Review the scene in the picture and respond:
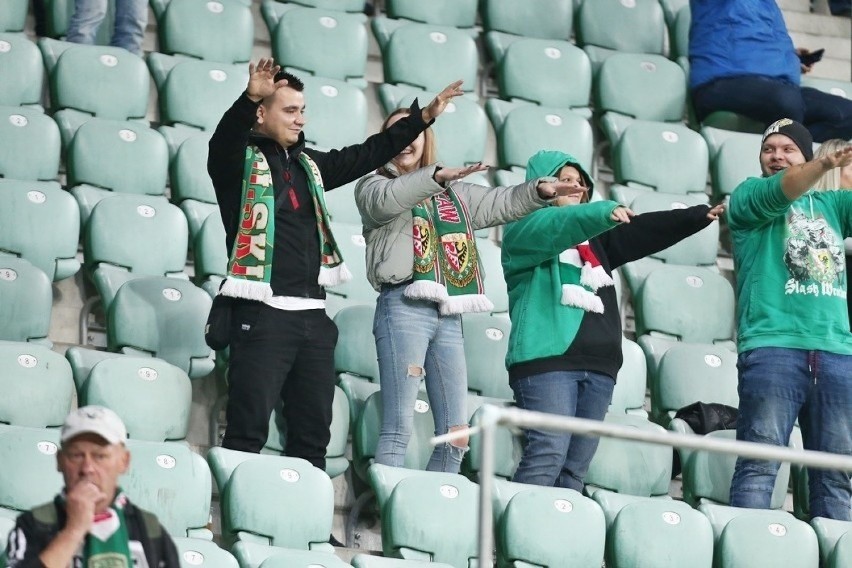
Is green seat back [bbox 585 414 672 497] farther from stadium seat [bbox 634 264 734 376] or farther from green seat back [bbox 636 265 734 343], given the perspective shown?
green seat back [bbox 636 265 734 343]

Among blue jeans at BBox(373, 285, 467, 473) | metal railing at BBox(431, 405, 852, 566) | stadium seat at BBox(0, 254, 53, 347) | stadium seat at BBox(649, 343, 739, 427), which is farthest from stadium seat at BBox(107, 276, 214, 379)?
metal railing at BBox(431, 405, 852, 566)

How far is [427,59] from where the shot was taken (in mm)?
6984

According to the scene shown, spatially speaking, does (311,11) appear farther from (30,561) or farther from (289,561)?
(30,561)

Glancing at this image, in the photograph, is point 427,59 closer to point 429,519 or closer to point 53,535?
point 429,519

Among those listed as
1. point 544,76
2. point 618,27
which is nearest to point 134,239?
point 544,76

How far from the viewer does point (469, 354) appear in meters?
5.63

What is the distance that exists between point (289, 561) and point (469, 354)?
4.97 ft

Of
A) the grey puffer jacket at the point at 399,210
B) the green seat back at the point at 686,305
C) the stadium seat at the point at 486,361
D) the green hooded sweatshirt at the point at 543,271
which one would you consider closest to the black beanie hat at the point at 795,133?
the green hooded sweatshirt at the point at 543,271

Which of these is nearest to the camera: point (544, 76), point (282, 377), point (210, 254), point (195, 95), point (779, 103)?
point (282, 377)

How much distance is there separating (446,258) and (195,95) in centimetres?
162

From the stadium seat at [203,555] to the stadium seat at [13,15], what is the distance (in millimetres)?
3018

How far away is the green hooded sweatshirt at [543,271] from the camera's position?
4953 millimetres

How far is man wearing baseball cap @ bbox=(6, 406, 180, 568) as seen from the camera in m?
3.20

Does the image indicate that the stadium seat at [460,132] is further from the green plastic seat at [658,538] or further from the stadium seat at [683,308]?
the green plastic seat at [658,538]
